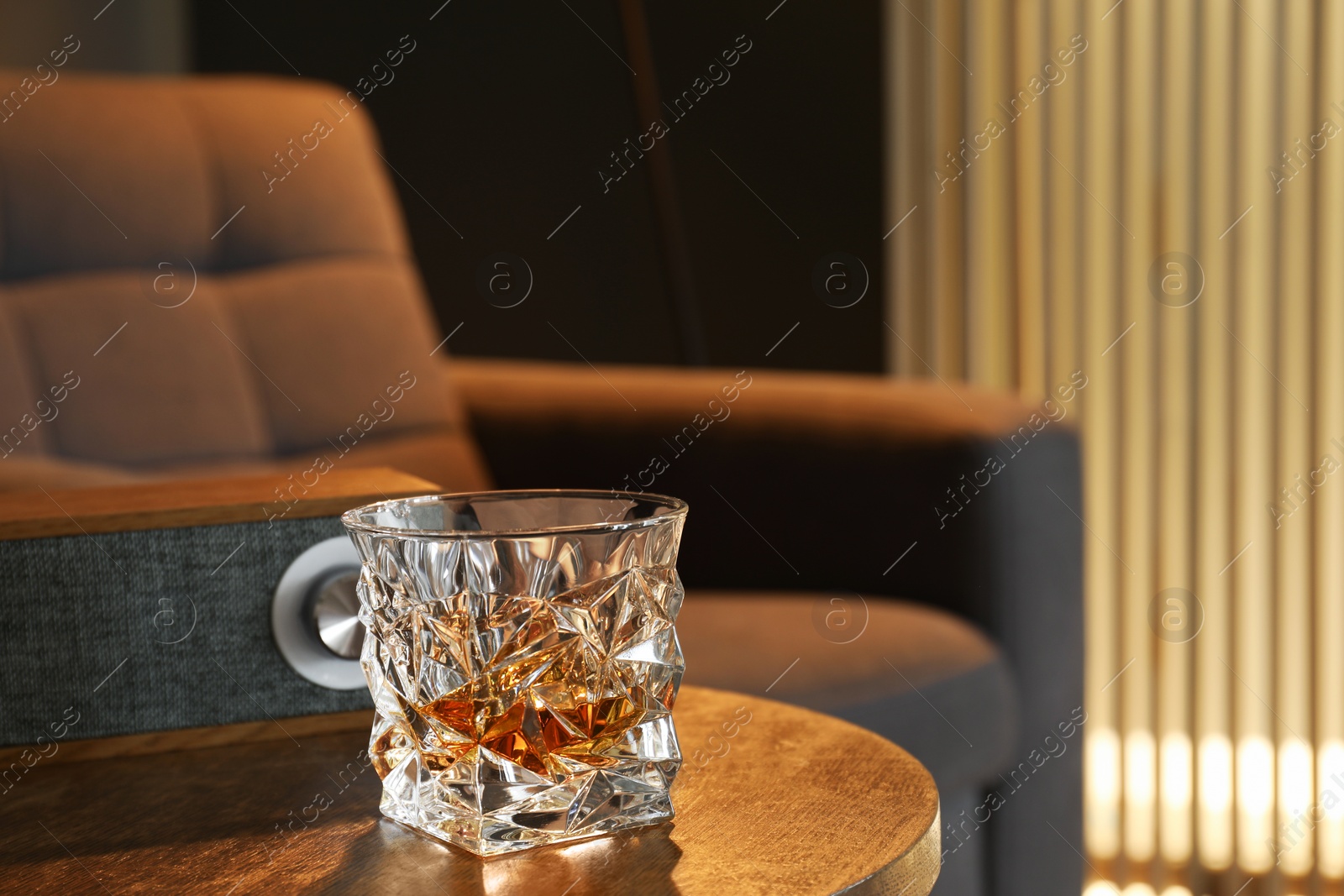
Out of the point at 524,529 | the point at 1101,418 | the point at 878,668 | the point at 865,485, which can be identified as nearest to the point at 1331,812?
the point at 1101,418

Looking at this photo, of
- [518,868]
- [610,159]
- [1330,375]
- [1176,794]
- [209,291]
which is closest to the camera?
[518,868]

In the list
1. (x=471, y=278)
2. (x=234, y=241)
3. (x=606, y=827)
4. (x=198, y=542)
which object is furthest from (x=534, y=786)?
(x=471, y=278)

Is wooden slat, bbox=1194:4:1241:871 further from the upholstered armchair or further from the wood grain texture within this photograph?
the wood grain texture

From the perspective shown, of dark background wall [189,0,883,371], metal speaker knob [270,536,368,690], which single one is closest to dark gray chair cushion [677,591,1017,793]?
metal speaker knob [270,536,368,690]

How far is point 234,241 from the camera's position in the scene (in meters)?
1.37

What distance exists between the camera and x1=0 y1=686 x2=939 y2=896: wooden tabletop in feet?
1.25

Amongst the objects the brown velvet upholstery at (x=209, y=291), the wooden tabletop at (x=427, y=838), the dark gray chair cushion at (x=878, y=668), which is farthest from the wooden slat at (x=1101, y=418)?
the wooden tabletop at (x=427, y=838)

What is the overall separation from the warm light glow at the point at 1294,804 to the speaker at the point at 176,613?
1509 millimetres

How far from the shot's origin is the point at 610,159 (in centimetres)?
214

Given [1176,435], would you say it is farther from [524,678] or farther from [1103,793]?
[524,678]

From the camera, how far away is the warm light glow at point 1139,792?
1.75m

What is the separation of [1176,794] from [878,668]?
100cm

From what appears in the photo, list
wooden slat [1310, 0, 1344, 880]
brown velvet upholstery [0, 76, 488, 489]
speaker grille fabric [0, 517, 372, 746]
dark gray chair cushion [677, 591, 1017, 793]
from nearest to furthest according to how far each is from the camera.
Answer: speaker grille fabric [0, 517, 372, 746], dark gray chair cushion [677, 591, 1017, 793], brown velvet upholstery [0, 76, 488, 489], wooden slat [1310, 0, 1344, 880]

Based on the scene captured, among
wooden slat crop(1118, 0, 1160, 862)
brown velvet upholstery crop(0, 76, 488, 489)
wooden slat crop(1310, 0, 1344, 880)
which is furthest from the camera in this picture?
wooden slat crop(1118, 0, 1160, 862)
